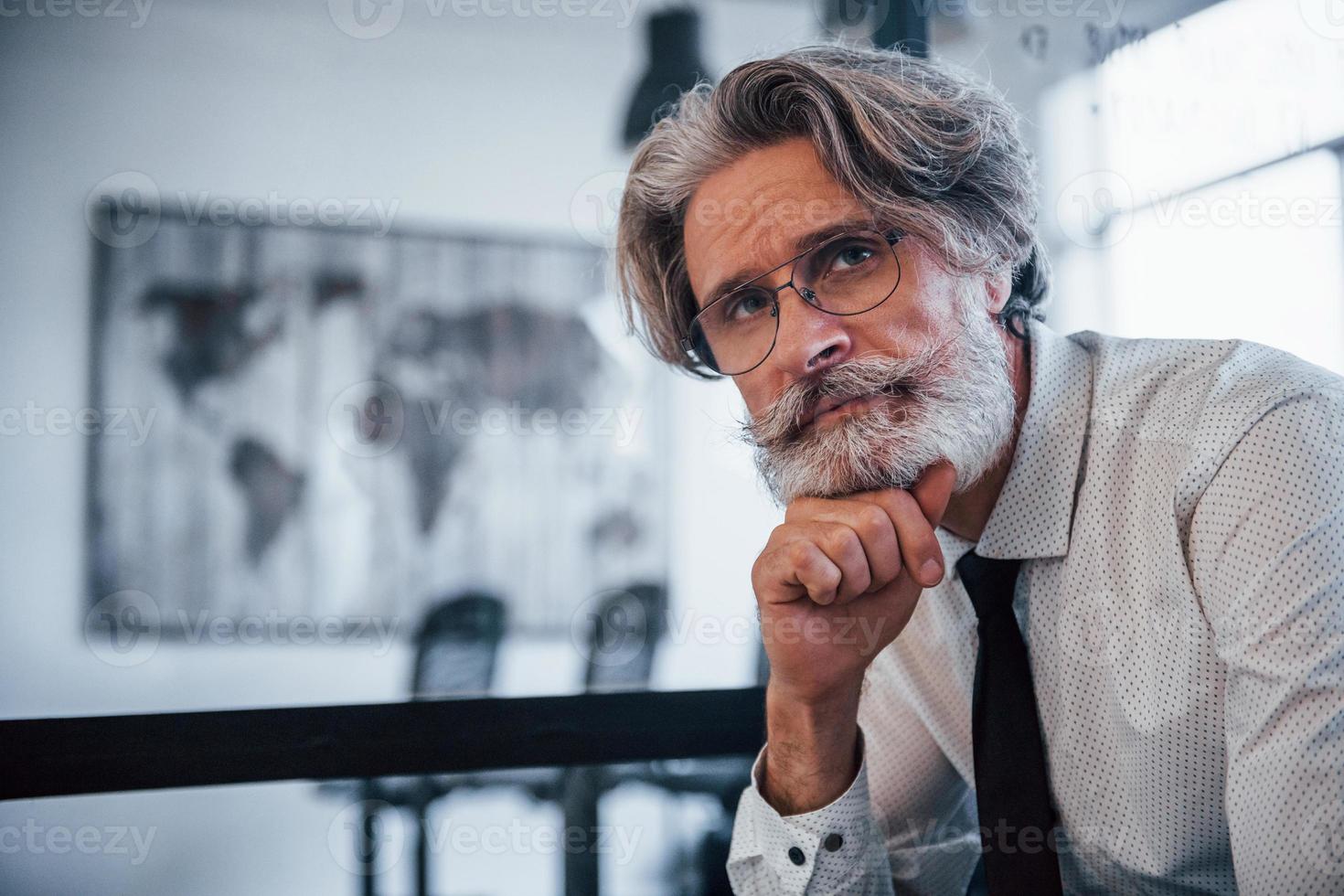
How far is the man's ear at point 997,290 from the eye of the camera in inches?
49.1

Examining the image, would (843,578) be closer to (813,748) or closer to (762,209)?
(813,748)

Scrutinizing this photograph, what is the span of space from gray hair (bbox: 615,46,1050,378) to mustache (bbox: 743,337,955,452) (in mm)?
178

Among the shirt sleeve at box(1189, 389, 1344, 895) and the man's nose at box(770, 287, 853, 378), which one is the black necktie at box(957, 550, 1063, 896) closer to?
the shirt sleeve at box(1189, 389, 1344, 895)

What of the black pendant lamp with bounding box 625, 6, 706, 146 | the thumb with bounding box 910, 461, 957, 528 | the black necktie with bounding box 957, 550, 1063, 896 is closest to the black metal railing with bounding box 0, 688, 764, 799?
the black necktie with bounding box 957, 550, 1063, 896

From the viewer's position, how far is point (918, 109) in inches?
48.6

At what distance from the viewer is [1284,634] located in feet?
2.80

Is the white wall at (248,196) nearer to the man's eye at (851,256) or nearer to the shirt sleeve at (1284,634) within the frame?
the man's eye at (851,256)

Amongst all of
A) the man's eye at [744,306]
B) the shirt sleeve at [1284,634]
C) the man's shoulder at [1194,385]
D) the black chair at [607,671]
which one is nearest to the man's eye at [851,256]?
the man's eye at [744,306]

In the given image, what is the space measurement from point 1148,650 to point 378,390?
1.23m

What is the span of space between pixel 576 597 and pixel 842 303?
2.54ft

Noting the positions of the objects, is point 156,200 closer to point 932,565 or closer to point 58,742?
point 58,742

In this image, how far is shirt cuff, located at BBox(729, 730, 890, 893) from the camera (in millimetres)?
1155

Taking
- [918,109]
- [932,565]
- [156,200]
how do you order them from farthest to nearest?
[156,200], [918,109], [932,565]

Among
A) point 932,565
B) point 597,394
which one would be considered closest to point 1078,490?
point 932,565
